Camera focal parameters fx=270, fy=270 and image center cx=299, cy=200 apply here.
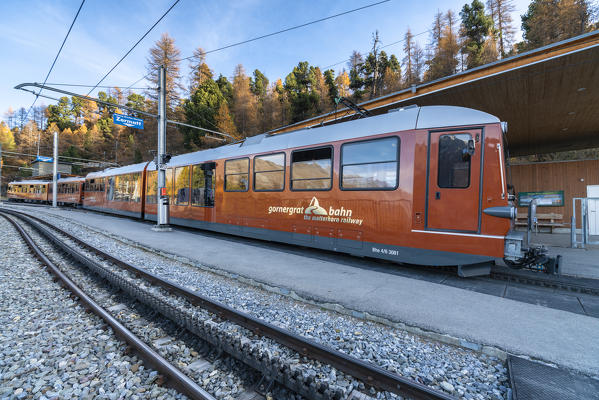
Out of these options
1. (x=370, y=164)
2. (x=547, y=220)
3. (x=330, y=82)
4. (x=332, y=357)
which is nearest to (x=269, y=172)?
(x=370, y=164)

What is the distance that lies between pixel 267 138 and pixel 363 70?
36.7 metres

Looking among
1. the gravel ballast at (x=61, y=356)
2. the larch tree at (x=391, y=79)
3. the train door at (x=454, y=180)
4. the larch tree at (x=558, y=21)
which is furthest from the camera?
the larch tree at (x=391, y=79)

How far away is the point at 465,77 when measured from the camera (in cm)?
842

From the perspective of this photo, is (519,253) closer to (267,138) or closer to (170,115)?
(267,138)

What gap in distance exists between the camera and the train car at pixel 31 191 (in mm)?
32062

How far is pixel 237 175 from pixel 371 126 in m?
4.87

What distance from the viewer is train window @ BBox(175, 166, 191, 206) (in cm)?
1152

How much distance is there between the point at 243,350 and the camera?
2.72 meters

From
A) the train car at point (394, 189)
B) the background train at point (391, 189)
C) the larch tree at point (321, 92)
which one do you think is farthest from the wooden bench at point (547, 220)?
the larch tree at point (321, 92)

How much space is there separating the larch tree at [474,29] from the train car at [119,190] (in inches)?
1289

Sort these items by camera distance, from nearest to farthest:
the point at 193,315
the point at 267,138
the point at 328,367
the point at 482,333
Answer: the point at 328,367, the point at 482,333, the point at 193,315, the point at 267,138

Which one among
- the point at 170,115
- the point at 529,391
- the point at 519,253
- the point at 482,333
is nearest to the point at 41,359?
the point at 529,391

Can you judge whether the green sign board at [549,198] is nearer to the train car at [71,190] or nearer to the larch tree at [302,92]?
the larch tree at [302,92]

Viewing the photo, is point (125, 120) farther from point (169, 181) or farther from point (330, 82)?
point (330, 82)
